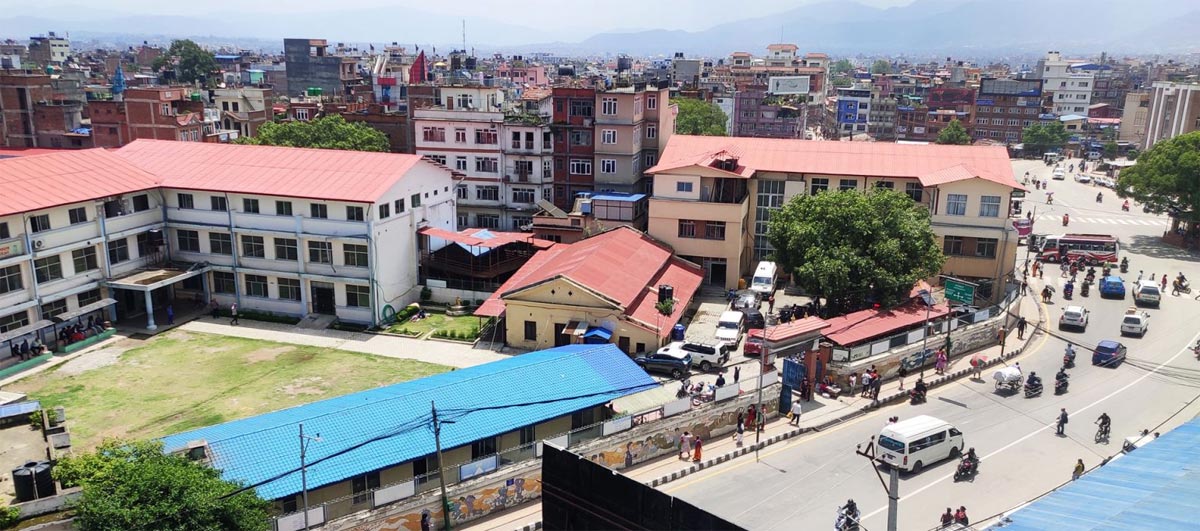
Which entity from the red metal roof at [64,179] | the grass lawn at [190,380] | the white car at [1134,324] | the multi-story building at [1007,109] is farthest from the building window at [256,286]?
the multi-story building at [1007,109]

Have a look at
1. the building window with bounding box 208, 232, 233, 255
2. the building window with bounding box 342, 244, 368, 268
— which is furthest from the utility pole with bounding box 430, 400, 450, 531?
the building window with bounding box 208, 232, 233, 255

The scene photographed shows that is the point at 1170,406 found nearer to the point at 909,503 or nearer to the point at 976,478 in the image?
the point at 976,478

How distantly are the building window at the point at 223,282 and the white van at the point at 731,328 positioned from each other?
→ 29.2 m

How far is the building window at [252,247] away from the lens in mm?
48188

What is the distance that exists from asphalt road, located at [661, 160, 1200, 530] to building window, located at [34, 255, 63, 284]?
34426 millimetres

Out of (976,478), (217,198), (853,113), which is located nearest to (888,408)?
(976,478)

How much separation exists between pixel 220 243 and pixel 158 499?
32.6 m

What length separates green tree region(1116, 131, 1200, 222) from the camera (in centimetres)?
6575

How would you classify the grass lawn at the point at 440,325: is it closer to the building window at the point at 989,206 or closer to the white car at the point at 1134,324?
the building window at the point at 989,206

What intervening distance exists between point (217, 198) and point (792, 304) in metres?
34.7

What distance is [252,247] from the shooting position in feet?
159

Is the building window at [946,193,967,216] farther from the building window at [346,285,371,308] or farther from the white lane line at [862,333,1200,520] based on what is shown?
the building window at [346,285,371,308]

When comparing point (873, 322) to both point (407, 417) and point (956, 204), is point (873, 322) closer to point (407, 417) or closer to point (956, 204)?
point (956, 204)

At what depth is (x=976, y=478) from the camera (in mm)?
28859
